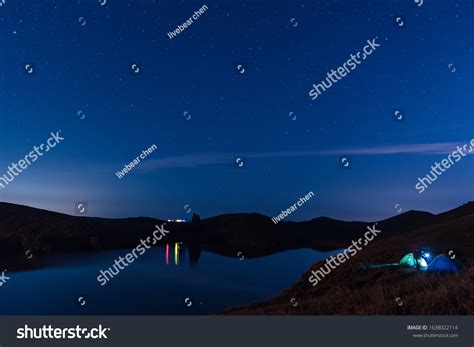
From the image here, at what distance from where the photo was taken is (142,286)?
55.1m

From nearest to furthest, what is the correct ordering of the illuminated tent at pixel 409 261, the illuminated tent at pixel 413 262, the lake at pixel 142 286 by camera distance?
the illuminated tent at pixel 413 262, the illuminated tent at pixel 409 261, the lake at pixel 142 286

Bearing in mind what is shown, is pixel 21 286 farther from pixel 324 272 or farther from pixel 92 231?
pixel 92 231

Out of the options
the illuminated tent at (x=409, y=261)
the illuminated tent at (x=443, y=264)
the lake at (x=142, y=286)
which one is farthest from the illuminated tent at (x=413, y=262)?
the lake at (x=142, y=286)

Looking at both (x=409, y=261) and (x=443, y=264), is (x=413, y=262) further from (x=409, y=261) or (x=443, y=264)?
(x=443, y=264)

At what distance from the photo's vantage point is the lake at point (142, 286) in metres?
42.5

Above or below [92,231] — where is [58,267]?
below

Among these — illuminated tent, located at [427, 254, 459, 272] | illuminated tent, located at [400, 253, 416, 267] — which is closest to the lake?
illuminated tent, located at [400, 253, 416, 267]

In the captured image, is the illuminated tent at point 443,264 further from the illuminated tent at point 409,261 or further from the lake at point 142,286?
the lake at point 142,286

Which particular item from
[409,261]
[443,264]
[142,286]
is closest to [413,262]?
[409,261]

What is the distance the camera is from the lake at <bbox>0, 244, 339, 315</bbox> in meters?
42.5
